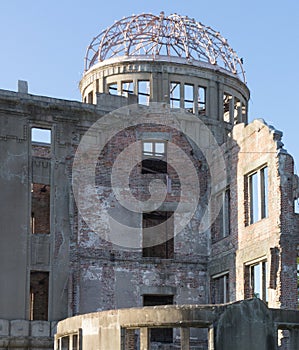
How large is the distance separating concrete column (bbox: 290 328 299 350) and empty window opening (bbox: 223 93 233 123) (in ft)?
46.0

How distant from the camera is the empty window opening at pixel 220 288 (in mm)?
24595

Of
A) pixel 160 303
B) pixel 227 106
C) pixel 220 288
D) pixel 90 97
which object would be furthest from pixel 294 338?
pixel 90 97

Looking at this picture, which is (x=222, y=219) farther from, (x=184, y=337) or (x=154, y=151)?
(x=184, y=337)

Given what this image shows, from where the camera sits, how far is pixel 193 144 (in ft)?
88.1

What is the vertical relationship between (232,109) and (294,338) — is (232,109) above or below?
above

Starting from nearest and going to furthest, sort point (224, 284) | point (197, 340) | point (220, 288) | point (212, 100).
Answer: point (197, 340), point (224, 284), point (220, 288), point (212, 100)

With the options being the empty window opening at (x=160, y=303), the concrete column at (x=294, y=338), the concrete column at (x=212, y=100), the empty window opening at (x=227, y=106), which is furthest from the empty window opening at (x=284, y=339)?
the empty window opening at (x=227, y=106)

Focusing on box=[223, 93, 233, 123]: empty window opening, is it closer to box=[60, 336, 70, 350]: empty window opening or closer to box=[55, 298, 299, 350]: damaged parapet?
box=[60, 336, 70, 350]: empty window opening

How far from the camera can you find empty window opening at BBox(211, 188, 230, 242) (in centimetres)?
2514

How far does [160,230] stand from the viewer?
2652 centimetres

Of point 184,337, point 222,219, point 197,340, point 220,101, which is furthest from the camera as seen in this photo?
point 220,101

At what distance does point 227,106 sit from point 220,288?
8.68 m

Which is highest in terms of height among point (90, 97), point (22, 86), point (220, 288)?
point (90, 97)

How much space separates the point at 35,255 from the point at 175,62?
369 inches
